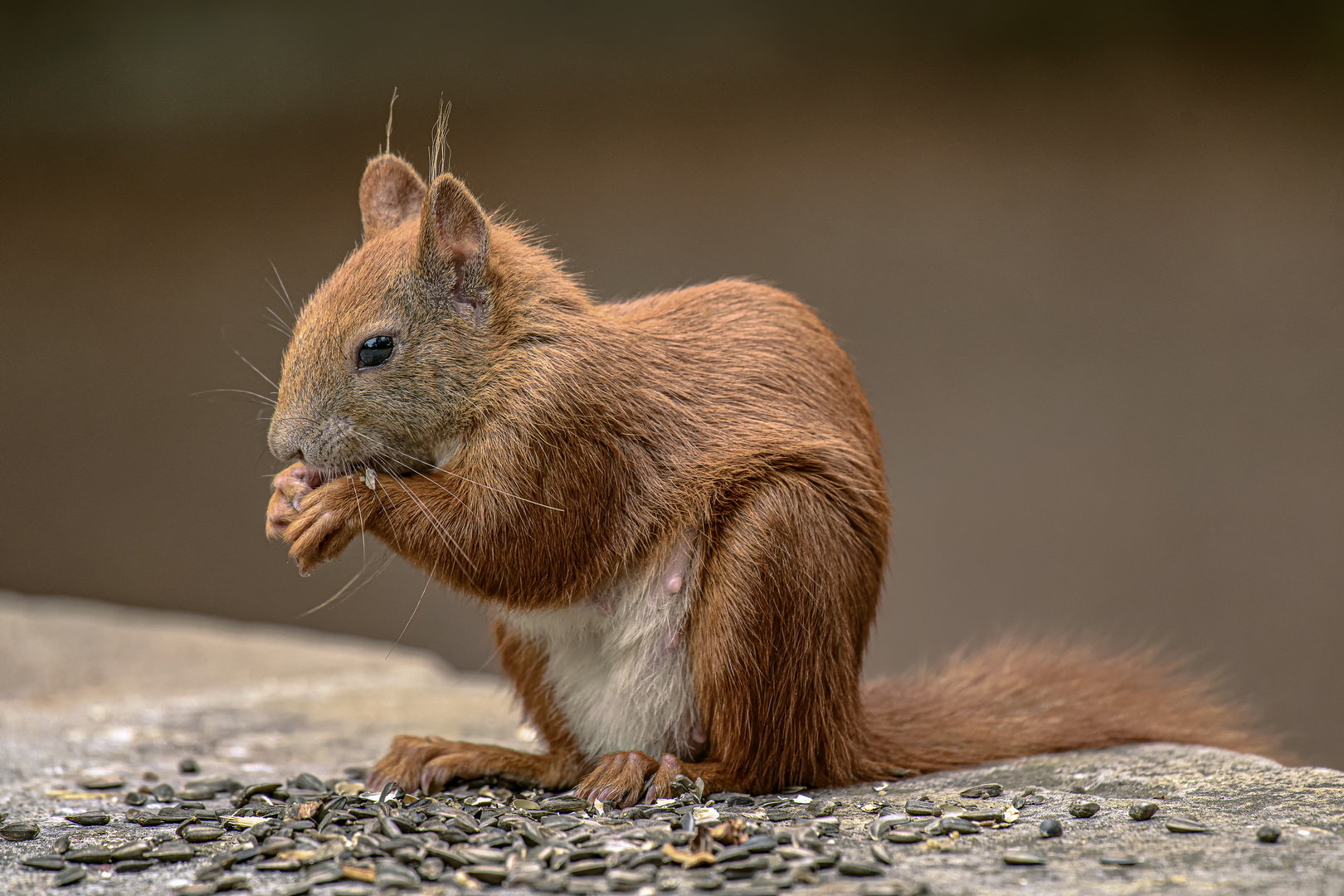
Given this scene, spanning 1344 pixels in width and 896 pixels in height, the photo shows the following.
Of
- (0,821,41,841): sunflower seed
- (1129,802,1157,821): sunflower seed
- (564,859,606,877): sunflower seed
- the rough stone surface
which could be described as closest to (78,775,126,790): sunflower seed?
the rough stone surface

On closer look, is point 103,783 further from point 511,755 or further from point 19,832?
point 511,755

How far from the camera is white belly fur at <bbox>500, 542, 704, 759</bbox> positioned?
246 cm

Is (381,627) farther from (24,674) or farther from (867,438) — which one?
(867,438)

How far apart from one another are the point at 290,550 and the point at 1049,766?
5.74 feet

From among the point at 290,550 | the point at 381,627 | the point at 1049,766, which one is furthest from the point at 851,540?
the point at 381,627

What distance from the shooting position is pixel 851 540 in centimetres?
250

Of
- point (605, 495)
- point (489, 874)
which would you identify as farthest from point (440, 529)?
point (489, 874)

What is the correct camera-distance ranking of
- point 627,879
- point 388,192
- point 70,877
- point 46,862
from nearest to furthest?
1. point 627,879
2. point 70,877
3. point 46,862
4. point 388,192

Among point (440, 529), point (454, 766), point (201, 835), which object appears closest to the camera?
point (201, 835)

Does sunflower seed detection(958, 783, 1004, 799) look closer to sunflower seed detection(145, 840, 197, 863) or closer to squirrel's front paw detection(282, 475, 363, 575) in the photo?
squirrel's front paw detection(282, 475, 363, 575)

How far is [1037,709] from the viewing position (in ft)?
9.77

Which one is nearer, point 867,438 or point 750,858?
point 750,858

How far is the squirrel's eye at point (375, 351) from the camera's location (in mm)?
2500

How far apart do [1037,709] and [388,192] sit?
2.07 meters
